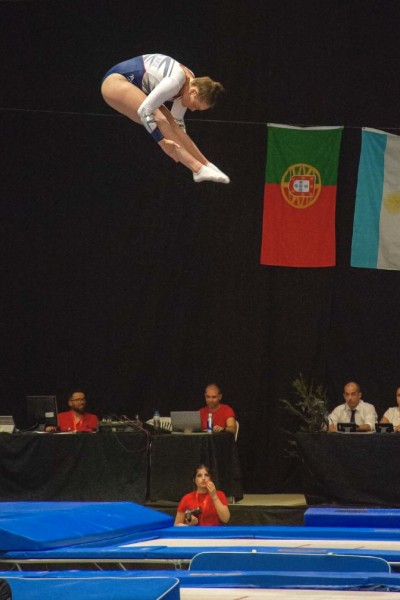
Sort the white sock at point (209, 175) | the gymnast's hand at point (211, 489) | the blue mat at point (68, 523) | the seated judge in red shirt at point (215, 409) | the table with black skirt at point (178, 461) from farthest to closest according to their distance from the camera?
the seated judge in red shirt at point (215, 409), the table with black skirt at point (178, 461), the gymnast's hand at point (211, 489), the blue mat at point (68, 523), the white sock at point (209, 175)

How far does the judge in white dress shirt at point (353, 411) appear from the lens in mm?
10336

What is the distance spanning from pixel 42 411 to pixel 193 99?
19.9 feet

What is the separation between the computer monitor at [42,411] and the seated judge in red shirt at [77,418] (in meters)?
0.57

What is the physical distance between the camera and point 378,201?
37.1 feet

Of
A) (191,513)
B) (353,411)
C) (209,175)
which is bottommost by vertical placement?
(191,513)

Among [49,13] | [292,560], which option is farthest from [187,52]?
[292,560]

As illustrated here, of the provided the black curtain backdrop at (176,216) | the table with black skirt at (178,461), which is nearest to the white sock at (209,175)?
the table with black skirt at (178,461)

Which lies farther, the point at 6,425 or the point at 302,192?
the point at 302,192

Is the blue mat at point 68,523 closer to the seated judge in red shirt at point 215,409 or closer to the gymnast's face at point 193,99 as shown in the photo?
the gymnast's face at point 193,99

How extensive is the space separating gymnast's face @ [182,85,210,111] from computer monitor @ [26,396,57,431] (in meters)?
5.89

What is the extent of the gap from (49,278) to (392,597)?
28.1ft

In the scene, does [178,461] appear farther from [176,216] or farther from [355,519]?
[176,216]

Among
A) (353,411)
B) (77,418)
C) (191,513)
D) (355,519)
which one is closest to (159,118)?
(355,519)

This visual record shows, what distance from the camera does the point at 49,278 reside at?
38.9 ft
